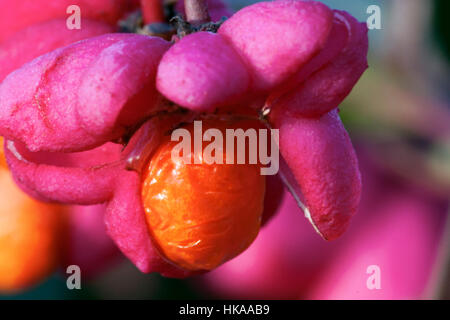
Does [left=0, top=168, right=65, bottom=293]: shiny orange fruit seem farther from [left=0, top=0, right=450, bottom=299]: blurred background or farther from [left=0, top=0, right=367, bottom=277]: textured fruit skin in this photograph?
[left=0, top=0, right=367, bottom=277]: textured fruit skin

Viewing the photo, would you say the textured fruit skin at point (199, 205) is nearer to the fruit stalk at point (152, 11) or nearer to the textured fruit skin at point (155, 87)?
the textured fruit skin at point (155, 87)

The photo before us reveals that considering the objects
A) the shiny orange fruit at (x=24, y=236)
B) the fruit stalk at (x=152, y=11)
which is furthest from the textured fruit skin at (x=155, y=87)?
the shiny orange fruit at (x=24, y=236)

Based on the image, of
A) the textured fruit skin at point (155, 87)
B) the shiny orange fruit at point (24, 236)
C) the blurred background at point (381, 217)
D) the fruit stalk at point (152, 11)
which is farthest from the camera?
the blurred background at point (381, 217)

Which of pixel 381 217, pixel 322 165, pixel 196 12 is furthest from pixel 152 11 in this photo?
pixel 381 217

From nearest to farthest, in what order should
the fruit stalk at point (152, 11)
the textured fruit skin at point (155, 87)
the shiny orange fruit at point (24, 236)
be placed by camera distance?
1. the textured fruit skin at point (155, 87)
2. the fruit stalk at point (152, 11)
3. the shiny orange fruit at point (24, 236)

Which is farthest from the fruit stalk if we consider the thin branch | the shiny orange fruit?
the shiny orange fruit

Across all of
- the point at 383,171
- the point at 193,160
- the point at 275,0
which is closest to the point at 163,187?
the point at 193,160
